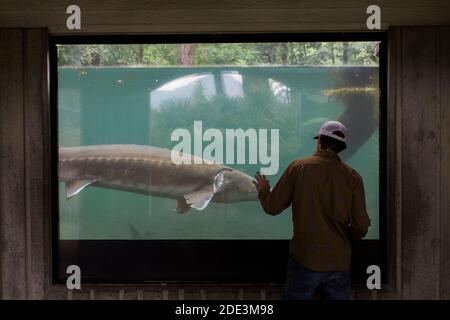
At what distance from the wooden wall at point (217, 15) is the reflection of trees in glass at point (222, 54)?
140 millimetres

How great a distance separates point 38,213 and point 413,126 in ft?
10.5

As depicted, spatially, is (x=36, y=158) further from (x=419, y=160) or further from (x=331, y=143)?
(x=419, y=160)

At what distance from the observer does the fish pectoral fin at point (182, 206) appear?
16.5 feet

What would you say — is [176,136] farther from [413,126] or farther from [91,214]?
[413,126]

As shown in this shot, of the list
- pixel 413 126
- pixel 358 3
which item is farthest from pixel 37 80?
pixel 413 126

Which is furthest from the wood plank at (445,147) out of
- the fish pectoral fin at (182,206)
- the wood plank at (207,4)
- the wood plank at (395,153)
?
the fish pectoral fin at (182,206)

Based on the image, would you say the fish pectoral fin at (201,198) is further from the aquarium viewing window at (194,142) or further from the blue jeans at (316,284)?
the blue jeans at (316,284)

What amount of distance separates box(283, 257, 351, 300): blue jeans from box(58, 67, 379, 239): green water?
1137 mm

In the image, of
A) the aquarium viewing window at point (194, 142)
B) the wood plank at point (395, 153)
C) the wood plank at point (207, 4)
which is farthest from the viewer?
the aquarium viewing window at point (194, 142)

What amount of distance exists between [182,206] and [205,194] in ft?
0.72

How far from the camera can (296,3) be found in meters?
4.30
